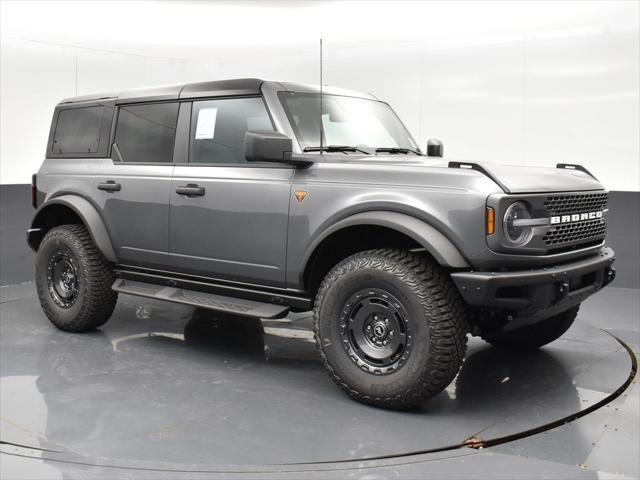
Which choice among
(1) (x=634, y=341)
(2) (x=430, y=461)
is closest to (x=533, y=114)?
(1) (x=634, y=341)

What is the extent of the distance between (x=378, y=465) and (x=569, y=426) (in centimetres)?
117

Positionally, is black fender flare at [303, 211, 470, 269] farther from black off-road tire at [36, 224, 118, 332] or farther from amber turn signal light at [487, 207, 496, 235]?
black off-road tire at [36, 224, 118, 332]

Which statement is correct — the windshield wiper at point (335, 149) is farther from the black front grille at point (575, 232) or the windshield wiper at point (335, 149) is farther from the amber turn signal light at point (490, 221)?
the black front grille at point (575, 232)

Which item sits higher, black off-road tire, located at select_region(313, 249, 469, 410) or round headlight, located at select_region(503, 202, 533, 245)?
round headlight, located at select_region(503, 202, 533, 245)

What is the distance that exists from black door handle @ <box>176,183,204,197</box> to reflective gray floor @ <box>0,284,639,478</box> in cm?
114

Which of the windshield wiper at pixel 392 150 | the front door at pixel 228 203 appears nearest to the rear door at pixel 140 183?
the front door at pixel 228 203

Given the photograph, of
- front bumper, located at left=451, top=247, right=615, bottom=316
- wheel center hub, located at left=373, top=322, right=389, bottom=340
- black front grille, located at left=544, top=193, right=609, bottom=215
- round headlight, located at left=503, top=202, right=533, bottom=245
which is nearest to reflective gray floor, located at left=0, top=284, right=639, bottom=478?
wheel center hub, located at left=373, top=322, right=389, bottom=340

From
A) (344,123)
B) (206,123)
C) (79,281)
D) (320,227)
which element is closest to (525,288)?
(320,227)

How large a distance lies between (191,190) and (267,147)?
36.4 inches

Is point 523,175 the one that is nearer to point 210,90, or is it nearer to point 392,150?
point 392,150

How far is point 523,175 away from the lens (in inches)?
147

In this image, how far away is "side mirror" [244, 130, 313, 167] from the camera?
396 centimetres

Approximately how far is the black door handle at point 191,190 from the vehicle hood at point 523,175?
3.49ft

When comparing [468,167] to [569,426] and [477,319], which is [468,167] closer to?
[477,319]
